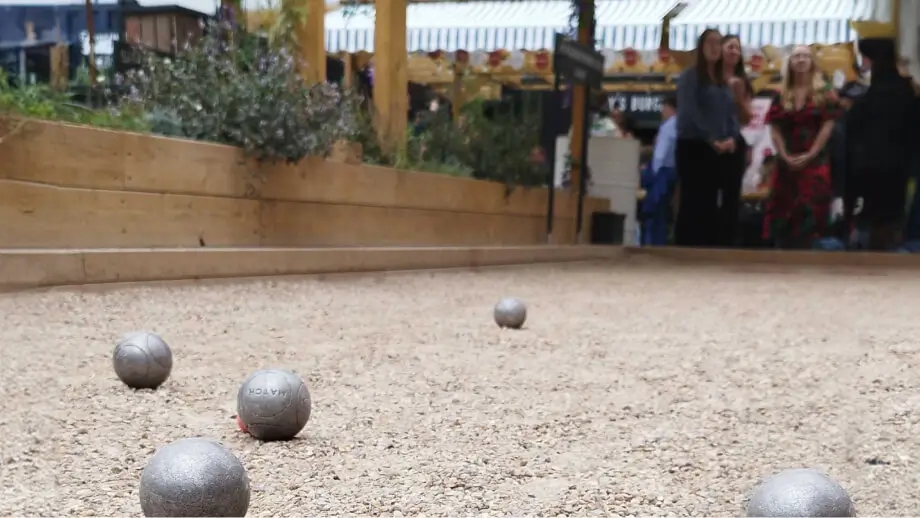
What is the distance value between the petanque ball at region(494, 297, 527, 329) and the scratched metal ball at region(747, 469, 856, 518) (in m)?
2.18

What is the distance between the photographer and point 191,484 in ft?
3.41

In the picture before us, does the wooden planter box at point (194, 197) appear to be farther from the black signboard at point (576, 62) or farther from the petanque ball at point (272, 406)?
the petanque ball at point (272, 406)

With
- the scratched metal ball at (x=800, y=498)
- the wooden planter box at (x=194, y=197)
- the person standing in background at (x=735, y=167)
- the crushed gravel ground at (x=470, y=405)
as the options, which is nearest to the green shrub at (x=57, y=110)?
the wooden planter box at (x=194, y=197)

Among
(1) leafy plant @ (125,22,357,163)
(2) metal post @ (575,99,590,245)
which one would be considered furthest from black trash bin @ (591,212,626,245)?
(1) leafy plant @ (125,22,357,163)

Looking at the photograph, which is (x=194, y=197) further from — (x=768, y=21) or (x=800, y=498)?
(x=768, y=21)

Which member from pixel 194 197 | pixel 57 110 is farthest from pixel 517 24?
pixel 57 110

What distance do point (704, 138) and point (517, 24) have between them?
2.39 meters

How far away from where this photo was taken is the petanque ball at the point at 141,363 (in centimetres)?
201

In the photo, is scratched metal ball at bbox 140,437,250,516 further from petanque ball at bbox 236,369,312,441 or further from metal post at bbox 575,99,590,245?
metal post at bbox 575,99,590,245

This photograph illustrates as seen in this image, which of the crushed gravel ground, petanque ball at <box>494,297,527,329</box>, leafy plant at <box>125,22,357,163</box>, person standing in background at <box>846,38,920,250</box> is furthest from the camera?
person standing in background at <box>846,38,920,250</box>

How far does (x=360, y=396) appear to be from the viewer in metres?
2.04

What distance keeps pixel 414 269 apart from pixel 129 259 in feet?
7.70

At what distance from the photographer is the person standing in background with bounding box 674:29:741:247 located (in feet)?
31.1

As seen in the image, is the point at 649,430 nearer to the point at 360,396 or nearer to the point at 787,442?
Answer: the point at 787,442
